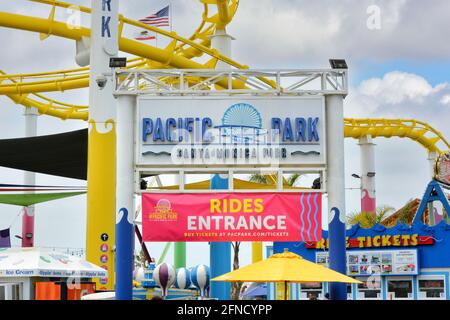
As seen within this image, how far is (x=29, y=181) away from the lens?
40500 millimetres

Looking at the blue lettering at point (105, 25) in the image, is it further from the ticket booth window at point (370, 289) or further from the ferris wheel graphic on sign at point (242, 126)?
the ferris wheel graphic on sign at point (242, 126)

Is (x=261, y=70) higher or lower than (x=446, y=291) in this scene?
higher

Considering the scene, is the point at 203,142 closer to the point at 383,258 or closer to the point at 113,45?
the point at 383,258

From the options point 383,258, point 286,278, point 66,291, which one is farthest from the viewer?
point 383,258

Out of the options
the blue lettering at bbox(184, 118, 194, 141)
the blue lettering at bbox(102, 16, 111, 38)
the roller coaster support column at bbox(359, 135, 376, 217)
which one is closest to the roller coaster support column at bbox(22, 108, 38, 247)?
the blue lettering at bbox(102, 16, 111, 38)

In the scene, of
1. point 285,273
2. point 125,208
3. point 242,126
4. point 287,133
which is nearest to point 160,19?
point 242,126

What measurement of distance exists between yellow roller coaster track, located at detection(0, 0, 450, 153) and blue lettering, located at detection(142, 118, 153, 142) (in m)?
12.3

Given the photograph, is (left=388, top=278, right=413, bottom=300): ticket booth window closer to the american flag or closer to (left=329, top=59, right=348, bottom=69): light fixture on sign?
(left=329, top=59, right=348, bottom=69): light fixture on sign

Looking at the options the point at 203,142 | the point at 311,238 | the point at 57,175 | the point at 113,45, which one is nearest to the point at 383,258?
the point at 311,238

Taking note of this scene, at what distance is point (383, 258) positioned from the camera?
23.9 m

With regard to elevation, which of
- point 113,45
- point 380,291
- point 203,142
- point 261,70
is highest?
point 113,45

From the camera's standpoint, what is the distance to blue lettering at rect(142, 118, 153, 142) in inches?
682
